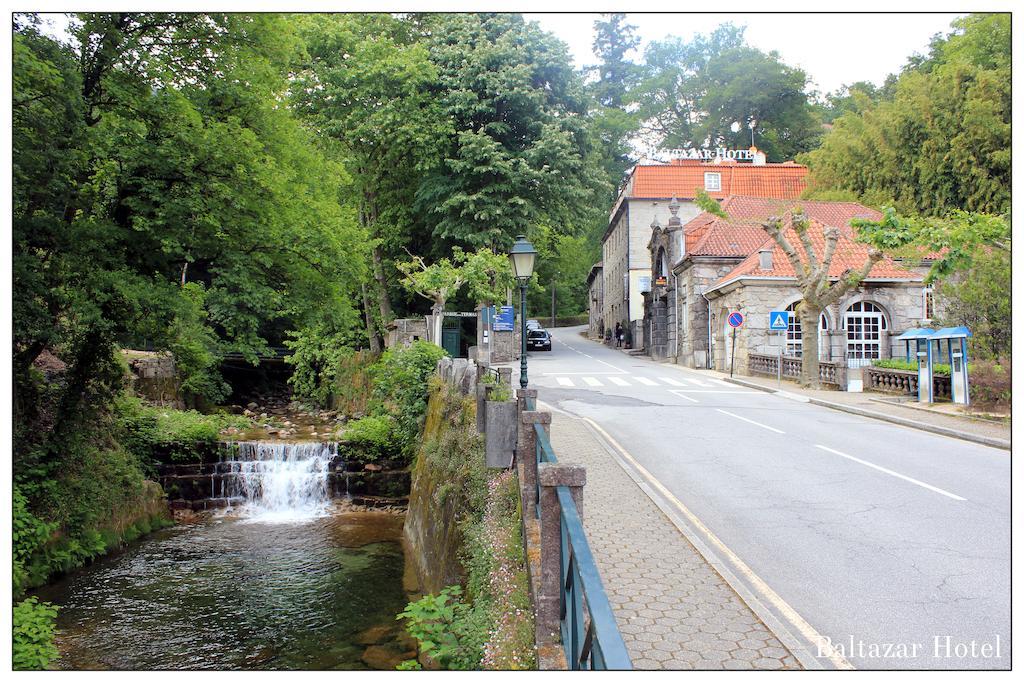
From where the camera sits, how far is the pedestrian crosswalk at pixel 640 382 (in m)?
24.4

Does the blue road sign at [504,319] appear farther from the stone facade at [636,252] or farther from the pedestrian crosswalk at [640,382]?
the stone facade at [636,252]

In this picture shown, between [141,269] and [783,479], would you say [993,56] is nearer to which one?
[783,479]

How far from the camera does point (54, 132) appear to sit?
29.9 ft

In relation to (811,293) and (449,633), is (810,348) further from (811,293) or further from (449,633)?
(449,633)

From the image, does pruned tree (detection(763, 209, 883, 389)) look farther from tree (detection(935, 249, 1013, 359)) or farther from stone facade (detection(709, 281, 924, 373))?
stone facade (detection(709, 281, 924, 373))

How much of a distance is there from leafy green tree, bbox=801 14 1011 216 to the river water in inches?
1230

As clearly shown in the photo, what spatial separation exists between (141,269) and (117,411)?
4444 mm

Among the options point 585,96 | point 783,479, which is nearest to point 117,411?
point 783,479

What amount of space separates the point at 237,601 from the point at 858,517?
8.19 meters

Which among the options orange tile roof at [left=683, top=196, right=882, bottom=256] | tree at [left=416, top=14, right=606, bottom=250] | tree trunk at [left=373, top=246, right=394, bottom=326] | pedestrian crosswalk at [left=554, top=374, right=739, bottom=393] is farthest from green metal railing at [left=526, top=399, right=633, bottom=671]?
orange tile roof at [left=683, top=196, right=882, bottom=256]

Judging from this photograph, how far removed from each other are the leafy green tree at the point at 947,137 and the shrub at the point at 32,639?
116 feet

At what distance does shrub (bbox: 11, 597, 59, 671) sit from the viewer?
25.4ft

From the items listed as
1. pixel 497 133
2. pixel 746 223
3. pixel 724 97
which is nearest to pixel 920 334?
pixel 746 223

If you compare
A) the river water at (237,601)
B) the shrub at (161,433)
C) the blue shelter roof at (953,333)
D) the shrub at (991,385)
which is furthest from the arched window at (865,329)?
the shrub at (161,433)
